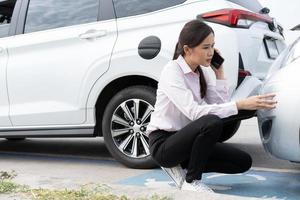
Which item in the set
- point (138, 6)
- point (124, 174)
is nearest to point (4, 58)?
point (138, 6)

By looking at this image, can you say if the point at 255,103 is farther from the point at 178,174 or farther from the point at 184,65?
the point at 178,174

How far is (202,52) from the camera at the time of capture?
3812 mm

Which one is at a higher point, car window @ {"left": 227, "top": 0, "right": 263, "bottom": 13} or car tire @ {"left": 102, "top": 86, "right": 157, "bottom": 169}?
car window @ {"left": 227, "top": 0, "right": 263, "bottom": 13}

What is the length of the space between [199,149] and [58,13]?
8.10 ft

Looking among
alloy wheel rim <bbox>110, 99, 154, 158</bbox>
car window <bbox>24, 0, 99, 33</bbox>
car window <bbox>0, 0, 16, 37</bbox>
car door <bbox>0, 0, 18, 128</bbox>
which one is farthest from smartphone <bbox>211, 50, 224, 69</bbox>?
car window <bbox>0, 0, 16, 37</bbox>

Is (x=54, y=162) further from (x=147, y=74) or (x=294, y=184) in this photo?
(x=294, y=184)

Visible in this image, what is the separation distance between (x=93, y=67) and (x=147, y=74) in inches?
21.7

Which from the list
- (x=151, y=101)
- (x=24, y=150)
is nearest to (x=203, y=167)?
(x=151, y=101)

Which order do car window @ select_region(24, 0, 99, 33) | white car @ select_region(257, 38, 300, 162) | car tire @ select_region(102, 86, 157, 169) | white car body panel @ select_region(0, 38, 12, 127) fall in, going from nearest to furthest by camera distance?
white car @ select_region(257, 38, 300, 162) → car tire @ select_region(102, 86, 157, 169) → car window @ select_region(24, 0, 99, 33) → white car body panel @ select_region(0, 38, 12, 127)

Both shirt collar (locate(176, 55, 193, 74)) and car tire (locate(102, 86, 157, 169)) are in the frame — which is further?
car tire (locate(102, 86, 157, 169))

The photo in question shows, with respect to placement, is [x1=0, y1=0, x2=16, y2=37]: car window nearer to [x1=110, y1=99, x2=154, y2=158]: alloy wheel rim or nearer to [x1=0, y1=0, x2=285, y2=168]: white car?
[x1=0, y1=0, x2=285, y2=168]: white car

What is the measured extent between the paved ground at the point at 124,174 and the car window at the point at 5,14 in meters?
1.37

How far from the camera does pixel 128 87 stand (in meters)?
5.16

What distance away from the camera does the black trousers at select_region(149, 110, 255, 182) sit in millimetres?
3695
